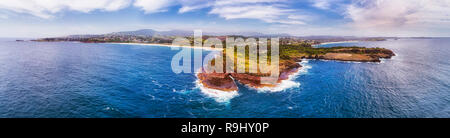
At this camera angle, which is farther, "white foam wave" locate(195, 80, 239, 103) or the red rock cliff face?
the red rock cliff face

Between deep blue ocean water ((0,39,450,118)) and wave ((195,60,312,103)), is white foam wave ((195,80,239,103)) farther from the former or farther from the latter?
deep blue ocean water ((0,39,450,118))

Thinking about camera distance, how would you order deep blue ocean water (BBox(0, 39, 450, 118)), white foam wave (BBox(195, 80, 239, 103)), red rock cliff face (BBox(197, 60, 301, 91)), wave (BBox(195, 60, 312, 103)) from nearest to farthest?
deep blue ocean water (BBox(0, 39, 450, 118)), white foam wave (BBox(195, 80, 239, 103)), wave (BBox(195, 60, 312, 103)), red rock cliff face (BBox(197, 60, 301, 91))

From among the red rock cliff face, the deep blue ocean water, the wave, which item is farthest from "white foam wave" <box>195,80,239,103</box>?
the red rock cliff face

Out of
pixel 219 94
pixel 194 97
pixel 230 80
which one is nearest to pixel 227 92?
pixel 219 94

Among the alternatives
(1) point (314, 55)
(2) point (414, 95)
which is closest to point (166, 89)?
(2) point (414, 95)

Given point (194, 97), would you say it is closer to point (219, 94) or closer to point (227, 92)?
point (219, 94)

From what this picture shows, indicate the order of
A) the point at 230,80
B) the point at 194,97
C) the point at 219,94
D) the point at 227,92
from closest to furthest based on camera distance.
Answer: the point at 194,97 < the point at 219,94 < the point at 227,92 < the point at 230,80

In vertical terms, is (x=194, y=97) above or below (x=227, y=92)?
below

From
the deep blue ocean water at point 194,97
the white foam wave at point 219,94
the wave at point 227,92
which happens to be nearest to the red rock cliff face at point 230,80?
the wave at point 227,92

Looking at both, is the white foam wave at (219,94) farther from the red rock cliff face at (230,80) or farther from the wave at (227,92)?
the red rock cliff face at (230,80)

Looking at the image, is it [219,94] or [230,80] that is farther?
[230,80]

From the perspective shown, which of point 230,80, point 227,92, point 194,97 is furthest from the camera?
point 230,80

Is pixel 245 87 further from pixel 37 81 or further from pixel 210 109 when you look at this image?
pixel 37 81

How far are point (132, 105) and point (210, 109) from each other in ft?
53.9
